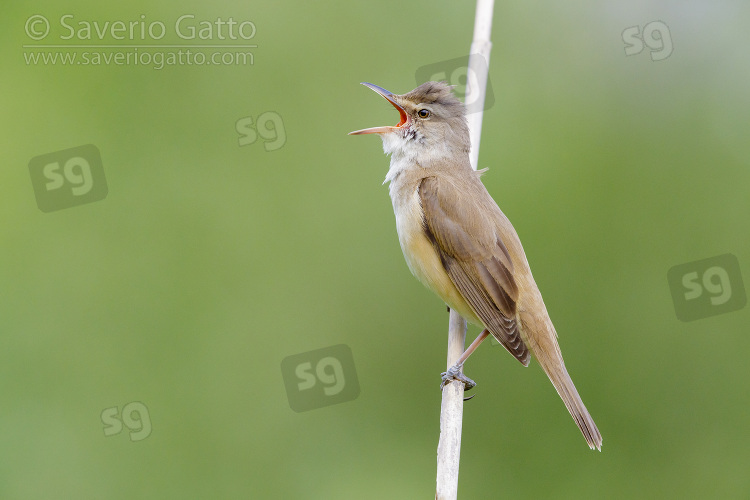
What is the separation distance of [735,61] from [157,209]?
4913mm

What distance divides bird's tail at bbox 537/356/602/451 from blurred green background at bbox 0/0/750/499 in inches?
57.7

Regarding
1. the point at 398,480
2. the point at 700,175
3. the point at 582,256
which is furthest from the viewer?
the point at 700,175

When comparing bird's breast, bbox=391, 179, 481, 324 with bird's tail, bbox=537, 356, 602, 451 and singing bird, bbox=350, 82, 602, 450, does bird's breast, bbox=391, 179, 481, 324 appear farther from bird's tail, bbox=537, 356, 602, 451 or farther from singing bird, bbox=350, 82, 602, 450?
bird's tail, bbox=537, 356, 602, 451

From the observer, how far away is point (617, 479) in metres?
5.93

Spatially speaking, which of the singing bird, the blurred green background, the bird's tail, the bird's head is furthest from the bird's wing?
the blurred green background

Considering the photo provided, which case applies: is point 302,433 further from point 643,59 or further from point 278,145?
point 643,59

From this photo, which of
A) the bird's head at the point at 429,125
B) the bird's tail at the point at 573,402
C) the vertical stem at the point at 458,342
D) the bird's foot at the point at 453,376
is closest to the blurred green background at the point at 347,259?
the vertical stem at the point at 458,342

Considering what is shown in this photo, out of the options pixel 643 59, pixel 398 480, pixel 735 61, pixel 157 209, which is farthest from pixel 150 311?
pixel 735 61

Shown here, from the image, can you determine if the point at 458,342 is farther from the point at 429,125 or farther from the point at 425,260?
the point at 429,125

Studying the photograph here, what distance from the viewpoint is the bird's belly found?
4.65m

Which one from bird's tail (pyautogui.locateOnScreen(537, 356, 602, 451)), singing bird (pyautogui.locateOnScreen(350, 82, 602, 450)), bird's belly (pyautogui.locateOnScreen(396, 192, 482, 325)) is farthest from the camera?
bird's belly (pyautogui.locateOnScreen(396, 192, 482, 325))

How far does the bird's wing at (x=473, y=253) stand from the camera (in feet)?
14.9

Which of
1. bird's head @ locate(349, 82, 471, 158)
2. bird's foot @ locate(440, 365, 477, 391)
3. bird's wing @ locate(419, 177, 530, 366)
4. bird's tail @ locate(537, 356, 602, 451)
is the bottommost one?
bird's tail @ locate(537, 356, 602, 451)

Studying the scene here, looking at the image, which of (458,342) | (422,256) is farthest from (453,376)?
(422,256)
